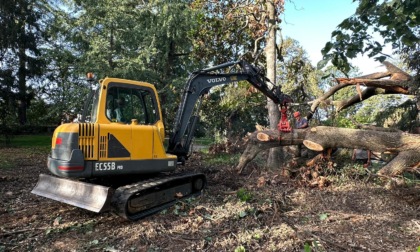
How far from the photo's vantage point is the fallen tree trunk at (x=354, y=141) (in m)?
6.81

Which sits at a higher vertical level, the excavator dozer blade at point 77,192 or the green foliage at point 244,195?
the excavator dozer blade at point 77,192

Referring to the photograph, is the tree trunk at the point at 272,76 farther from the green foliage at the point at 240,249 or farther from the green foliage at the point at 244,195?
the green foliage at the point at 240,249

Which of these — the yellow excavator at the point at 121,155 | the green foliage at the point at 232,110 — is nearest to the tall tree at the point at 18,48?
the green foliage at the point at 232,110

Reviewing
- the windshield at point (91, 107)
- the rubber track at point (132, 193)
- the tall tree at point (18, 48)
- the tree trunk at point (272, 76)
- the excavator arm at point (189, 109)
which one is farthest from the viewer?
the tall tree at point (18, 48)

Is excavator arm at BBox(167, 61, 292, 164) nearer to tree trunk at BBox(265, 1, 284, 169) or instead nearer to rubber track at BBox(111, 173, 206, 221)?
rubber track at BBox(111, 173, 206, 221)

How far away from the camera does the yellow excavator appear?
207 inches

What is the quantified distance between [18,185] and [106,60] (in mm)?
11623

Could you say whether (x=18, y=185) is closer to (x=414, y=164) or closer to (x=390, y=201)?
(x=390, y=201)

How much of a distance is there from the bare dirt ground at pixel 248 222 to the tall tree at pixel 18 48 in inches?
509

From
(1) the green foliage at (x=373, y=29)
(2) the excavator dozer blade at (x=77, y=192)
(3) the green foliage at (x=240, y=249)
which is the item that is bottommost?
(3) the green foliage at (x=240, y=249)

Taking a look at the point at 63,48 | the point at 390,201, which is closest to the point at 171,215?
the point at 390,201

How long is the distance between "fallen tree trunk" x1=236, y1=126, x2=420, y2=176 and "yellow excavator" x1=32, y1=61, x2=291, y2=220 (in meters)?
1.86

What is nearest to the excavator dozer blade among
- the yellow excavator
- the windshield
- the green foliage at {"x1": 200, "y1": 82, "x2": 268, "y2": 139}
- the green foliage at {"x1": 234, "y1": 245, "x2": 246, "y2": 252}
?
the yellow excavator

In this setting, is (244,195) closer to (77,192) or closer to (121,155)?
(121,155)
